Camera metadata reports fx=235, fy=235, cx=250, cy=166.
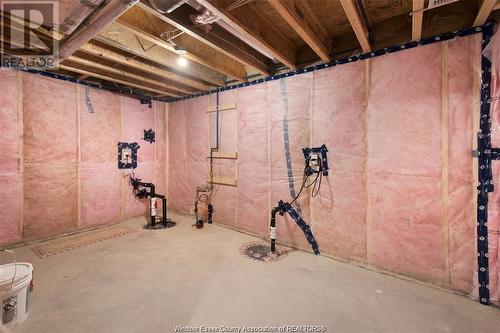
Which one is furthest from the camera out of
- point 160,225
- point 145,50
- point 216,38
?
point 160,225

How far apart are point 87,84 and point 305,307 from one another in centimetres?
431

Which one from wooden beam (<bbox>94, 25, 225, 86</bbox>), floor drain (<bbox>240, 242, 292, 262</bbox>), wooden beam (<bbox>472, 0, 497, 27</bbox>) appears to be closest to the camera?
wooden beam (<bbox>472, 0, 497, 27</bbox>)

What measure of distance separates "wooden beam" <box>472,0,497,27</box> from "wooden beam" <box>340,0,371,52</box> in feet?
2.58

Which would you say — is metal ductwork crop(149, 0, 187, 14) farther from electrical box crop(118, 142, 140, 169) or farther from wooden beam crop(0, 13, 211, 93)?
electrical box crop(118, 142, 140, 169)

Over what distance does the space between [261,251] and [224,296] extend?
102 cm

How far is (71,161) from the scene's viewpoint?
3.62 meters

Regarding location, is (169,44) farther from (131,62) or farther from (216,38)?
(131,62)

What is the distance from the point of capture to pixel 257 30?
7.36 feet

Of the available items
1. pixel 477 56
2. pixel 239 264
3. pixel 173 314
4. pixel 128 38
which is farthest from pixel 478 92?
pixel 128 38

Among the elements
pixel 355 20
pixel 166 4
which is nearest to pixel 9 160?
pixel 166 4

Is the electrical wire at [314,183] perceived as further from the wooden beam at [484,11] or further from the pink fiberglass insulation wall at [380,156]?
the wooden beam at [484,11]

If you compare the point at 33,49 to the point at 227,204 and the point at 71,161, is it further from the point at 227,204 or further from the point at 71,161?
the point at 227,204

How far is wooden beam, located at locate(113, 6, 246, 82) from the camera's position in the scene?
2072 millimetres

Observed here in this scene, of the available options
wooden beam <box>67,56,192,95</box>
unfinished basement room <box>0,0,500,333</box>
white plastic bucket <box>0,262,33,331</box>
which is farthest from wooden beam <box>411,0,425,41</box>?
white plastic bucket <box>0,262,33,331</box>
